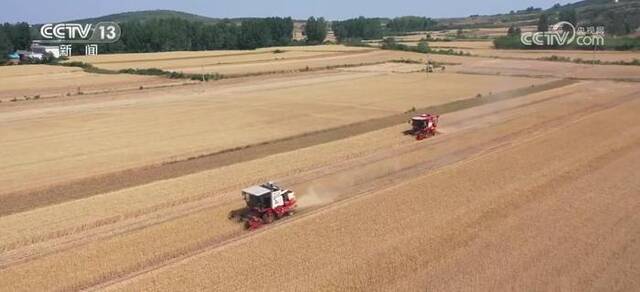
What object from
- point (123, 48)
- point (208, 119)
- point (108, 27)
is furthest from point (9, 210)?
point (108, 27)

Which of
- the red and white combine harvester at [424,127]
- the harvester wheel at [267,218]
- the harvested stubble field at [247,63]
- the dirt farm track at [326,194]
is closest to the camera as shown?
the dirt farm track at [326,194]

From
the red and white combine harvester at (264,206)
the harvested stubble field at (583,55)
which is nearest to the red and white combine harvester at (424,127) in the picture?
the red and white combine harvester at (264,206)

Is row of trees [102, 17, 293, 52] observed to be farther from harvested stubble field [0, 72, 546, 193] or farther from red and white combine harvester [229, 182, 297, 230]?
red and white combine harvester [229, 182, 297, 230]

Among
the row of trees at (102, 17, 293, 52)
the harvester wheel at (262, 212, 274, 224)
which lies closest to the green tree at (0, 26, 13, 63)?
the row of trees at (102, 17, 293, 52)

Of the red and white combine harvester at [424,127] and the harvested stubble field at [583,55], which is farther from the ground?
the harvested stubble field at [583,55]

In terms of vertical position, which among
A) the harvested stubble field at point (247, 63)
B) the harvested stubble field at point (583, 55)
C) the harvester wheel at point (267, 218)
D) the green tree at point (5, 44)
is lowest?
the harvester wheel at point (267, 218)

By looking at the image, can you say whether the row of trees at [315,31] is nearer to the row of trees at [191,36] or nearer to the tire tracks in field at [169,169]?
the row of trees at [191,36]

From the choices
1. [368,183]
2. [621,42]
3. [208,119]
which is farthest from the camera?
[621,42]

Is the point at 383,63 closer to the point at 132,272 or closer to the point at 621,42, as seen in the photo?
the point at 621,42
